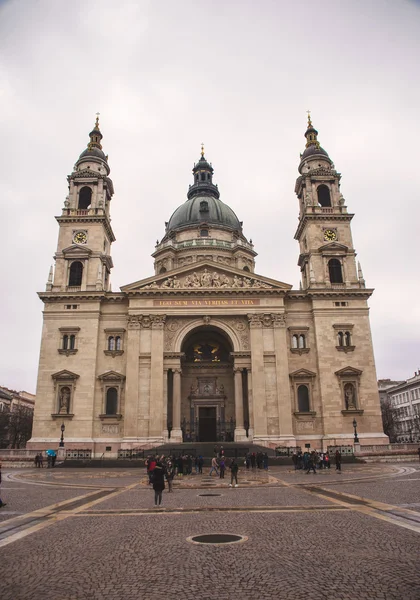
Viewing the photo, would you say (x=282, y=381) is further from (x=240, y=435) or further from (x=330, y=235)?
(x=330, y=235)

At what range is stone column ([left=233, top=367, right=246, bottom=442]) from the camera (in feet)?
147

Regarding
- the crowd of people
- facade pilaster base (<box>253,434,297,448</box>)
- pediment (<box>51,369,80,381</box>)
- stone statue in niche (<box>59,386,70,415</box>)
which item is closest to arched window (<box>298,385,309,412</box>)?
facade pilaster base (<box>253,434,297,448</box>)

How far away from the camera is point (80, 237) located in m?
51.9

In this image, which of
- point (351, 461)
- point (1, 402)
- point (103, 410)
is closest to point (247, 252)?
point (103, 410)

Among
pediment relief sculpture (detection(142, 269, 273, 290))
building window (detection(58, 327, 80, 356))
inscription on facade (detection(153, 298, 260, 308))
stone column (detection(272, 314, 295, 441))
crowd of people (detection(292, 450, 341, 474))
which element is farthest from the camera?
pediment relief sculpture (detection(142, 269, 273, 290))

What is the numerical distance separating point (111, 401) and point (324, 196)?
33387 millimetres

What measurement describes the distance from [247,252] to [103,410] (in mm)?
31761

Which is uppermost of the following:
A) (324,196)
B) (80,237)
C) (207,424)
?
(324,196)

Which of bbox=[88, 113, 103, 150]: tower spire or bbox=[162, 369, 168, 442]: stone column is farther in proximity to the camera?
bbox=[88, 113, 103, 150]: tower spire

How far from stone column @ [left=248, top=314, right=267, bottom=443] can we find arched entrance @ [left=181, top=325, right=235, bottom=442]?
3.86m

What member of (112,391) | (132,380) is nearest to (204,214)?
(132,380)

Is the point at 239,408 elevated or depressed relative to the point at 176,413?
elevated

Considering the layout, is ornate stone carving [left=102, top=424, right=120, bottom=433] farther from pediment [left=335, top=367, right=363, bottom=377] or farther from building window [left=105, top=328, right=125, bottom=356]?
pediment [left=335, top=367, right=363, bottom=377]

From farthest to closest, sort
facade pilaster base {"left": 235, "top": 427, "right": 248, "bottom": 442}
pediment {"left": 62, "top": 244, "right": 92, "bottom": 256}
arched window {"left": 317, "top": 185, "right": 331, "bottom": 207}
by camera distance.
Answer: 1. arched window {"left": 317, "top": 185, "right": 331, "bottom": 207}
2. pediment {"left": 62, "top": 244, "right": 92, "bottom": 256}
3. facade pilaster base {"left": 235, "top": 427, "right": 248, "bottom": 442}
